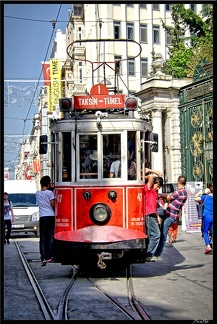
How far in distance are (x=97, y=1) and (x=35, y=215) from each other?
17.0 meters

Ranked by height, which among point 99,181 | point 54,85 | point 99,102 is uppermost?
point 54,85

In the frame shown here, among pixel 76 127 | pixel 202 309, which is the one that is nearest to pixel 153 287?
pixel 202 309

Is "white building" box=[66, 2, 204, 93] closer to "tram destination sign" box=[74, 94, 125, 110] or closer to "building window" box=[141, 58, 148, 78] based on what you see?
"building window" box=[141, 58, 148, 78]

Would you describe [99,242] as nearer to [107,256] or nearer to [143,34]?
[107,256]

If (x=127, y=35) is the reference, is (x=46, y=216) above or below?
below

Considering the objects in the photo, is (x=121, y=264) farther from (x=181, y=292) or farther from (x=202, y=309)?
(x=202, y=309)

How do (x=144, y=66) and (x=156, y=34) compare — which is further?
(x=144, y=66)

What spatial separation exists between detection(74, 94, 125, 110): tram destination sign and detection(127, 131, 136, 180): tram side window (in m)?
0.55

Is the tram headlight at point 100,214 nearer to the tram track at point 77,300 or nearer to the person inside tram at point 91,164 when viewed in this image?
the person inside tram at point 91,164

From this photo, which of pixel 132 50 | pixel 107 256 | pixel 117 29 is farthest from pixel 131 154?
pixel 132 50

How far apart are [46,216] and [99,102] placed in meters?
2.59

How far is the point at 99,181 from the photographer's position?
39.5 ft

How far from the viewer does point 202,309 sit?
30.2 ft

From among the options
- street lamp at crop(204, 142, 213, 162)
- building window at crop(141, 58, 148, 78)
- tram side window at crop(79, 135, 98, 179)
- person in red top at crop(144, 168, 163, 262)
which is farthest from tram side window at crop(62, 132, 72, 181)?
building window at crop(141, 58, 148, 78)
